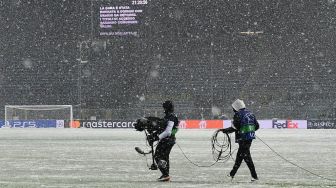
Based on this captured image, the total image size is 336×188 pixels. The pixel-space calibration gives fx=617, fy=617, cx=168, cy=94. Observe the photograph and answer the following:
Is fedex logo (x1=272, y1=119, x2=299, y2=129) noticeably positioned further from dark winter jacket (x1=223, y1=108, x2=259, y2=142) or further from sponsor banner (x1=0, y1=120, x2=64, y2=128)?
dark winter jacket (x1=223, y1=108, x2=259, y2=142)

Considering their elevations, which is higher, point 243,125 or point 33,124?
point 243,125

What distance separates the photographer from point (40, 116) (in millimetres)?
57938

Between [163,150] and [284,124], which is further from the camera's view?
[284,124]

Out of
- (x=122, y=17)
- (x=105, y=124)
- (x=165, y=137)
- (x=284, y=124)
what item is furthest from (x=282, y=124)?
(x=165, y=137)

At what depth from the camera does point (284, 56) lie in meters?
64.3

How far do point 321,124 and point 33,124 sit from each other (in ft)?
86.4

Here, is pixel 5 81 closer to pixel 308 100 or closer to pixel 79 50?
pixel 79 50

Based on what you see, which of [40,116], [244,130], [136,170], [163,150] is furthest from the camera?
[40,116]

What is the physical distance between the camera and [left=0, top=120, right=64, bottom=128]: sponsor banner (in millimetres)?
57375

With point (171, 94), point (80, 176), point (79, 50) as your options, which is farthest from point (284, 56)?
point (80, 176)

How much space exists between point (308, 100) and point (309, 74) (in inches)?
113

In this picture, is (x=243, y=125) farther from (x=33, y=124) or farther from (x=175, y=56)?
(x=175, y=56)

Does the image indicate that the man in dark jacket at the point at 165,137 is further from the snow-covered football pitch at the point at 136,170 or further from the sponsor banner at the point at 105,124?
the sponsor banner at the point at 105,124

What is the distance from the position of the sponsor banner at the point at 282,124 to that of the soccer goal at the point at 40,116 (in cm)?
1790
